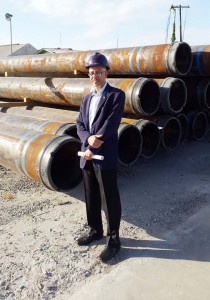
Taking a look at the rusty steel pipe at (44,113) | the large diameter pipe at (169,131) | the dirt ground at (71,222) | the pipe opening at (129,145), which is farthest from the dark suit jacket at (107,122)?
the large diameter pipe at (169,131)

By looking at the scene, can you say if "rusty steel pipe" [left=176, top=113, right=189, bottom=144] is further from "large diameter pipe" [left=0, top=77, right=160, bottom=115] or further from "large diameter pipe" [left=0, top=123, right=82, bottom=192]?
"large diameter pipe" [left=0, top=123, right=82, bottom=192]

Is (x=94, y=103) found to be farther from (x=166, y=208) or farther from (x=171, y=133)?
(x=171, y=133)

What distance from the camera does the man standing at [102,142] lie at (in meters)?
2.88

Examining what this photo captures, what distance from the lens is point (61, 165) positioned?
4.14 m

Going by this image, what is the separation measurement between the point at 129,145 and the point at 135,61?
5.49ft

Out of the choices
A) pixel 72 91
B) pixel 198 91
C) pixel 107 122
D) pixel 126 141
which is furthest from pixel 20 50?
pixel 107 122

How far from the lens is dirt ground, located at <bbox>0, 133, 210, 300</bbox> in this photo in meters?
2.84

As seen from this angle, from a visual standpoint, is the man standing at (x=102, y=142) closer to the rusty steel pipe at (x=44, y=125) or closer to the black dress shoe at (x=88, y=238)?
the black dress shoe at (x=88, y=238)

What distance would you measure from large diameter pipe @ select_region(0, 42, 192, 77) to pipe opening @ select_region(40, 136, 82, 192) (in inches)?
96.6

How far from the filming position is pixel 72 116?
5.54 meters

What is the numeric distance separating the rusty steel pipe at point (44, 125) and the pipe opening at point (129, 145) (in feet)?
2.51

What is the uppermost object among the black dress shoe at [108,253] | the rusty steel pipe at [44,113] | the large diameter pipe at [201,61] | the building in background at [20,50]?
the building in background at [20,50]

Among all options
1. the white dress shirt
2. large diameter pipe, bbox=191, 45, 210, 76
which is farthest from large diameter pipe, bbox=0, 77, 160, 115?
the white dress shirt

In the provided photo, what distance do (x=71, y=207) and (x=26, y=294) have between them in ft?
5.43
